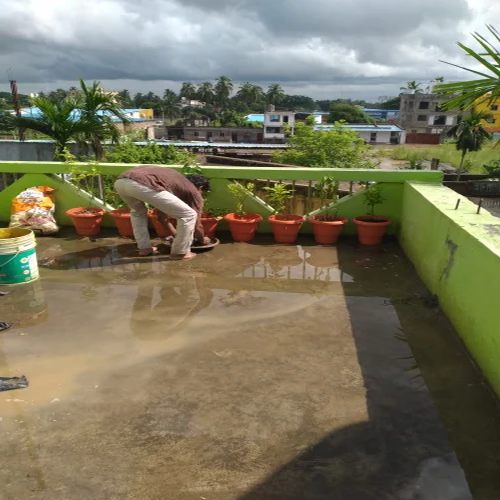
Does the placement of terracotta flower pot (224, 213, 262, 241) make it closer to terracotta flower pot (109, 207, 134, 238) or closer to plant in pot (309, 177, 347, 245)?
plant in pot (309, 177, 347, 245)

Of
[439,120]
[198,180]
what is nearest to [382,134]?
[439,120]

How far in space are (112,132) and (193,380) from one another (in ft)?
24.0

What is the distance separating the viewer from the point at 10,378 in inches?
103

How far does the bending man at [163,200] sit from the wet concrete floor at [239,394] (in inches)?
23.5

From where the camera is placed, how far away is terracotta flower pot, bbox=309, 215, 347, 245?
5152 millimetres

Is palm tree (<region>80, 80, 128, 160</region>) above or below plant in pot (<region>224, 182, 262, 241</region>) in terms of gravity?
above

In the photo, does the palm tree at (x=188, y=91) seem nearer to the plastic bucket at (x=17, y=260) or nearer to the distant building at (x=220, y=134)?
the distant building at (x=220, y=134)

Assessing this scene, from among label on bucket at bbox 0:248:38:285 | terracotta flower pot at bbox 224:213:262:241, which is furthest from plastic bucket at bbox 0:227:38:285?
terracotta flower pot at bbox 224:213:262:241

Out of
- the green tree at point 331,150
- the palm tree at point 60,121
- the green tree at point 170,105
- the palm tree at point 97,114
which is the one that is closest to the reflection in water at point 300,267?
the palm tree at point 60,121

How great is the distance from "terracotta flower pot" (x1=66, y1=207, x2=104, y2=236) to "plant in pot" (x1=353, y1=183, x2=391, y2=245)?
3.11 metres

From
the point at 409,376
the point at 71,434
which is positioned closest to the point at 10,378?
the point at 71,434

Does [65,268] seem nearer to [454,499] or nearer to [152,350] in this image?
[152,350]

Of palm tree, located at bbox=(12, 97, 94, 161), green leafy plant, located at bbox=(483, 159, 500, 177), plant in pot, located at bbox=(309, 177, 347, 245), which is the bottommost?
green leafy plant, located at bbox=(483, 159, 500, 177)

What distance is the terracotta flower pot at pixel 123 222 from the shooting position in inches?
210
